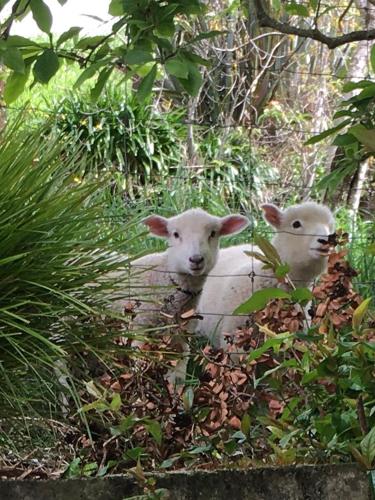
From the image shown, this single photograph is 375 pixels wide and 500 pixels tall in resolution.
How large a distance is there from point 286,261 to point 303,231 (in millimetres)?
205

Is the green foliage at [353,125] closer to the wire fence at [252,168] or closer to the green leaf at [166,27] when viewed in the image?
the green leaf at [166,27]

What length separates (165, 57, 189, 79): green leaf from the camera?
8.05ft

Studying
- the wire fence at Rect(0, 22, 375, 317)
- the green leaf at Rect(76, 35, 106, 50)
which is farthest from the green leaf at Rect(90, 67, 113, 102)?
the wire fence at Rect(0, 22, 375, 317)

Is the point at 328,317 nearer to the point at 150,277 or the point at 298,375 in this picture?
the point at 298,375

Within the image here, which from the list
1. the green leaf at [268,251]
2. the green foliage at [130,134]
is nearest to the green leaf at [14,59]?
the green leaf at [268,251]

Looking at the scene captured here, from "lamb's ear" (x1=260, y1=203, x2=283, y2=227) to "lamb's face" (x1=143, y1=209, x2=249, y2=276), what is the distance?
31 cm

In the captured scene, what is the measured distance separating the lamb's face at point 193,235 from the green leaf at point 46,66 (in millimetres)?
2138

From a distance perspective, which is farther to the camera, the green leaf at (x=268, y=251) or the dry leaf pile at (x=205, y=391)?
the dry leaf pile at (x=205, y=391)

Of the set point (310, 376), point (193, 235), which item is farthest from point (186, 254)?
point (310, 376)

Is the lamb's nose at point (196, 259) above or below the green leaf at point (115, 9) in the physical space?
below

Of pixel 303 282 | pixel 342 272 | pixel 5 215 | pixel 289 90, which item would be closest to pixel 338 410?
pixel 342 272

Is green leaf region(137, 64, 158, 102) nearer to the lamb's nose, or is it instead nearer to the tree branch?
the tree branch

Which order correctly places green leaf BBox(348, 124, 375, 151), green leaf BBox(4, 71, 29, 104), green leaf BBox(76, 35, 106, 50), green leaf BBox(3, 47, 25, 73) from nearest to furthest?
green leaf BBox(348, 124, 375, 151), green leaf BBox(3, 47, 25, 73), green leaf BBox(4, 71, 29, 104), green leaf BBox(76, 35, 106, 50)

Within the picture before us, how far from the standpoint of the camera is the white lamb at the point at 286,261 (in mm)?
5102
